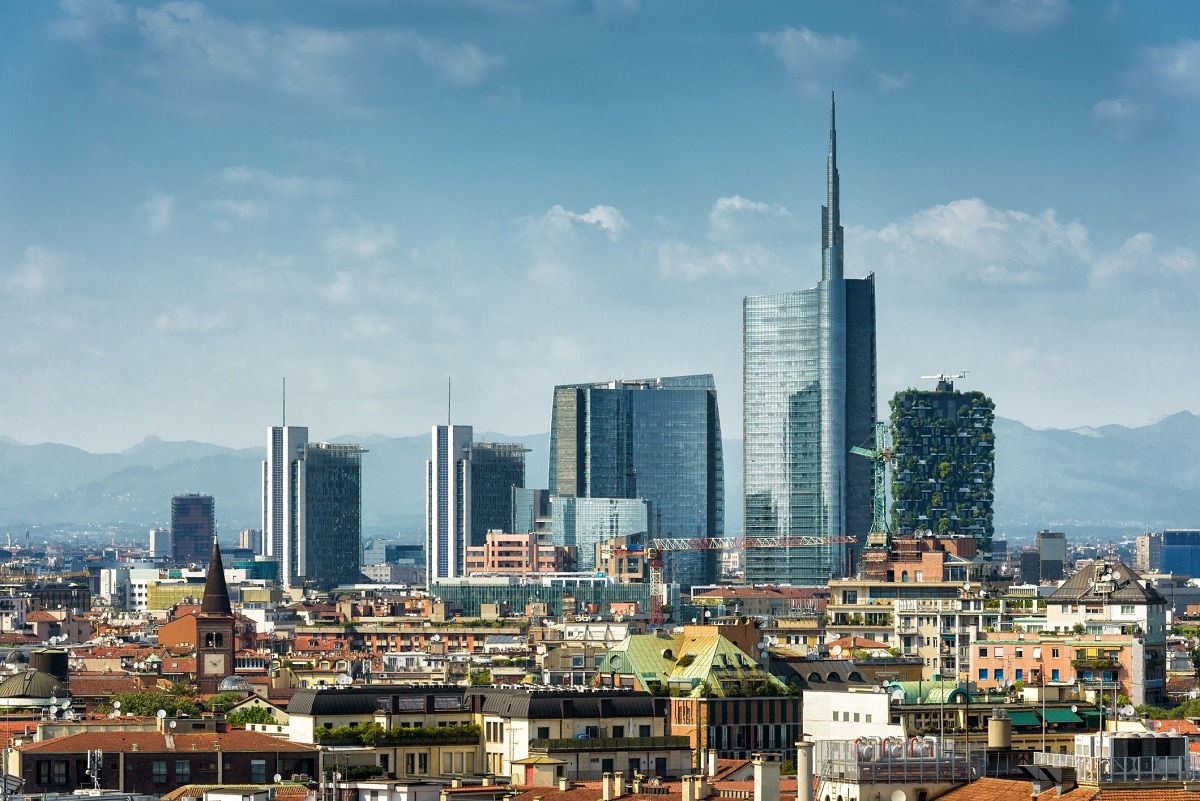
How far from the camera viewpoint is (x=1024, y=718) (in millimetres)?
109250

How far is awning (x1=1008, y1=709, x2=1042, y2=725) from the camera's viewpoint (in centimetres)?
10788

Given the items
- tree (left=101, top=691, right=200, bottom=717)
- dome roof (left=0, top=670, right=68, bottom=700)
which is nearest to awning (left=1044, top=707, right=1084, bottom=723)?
tree (left=101, top=691, right=200, bottom=717)

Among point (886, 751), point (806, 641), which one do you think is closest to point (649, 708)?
point (886, 751)

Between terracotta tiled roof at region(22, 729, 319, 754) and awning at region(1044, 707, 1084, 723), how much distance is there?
26289 millimetres

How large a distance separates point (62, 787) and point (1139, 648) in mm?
67347

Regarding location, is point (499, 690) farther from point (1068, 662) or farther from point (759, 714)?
point (1068, 662)

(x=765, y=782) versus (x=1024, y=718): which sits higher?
(x=765, y=782)

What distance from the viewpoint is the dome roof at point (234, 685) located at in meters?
163

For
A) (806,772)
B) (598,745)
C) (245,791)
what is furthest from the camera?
(598,745)

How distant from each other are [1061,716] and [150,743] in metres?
31.8

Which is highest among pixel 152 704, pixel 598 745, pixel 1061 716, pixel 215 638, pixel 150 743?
pixel 215 638

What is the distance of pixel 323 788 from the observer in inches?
3201

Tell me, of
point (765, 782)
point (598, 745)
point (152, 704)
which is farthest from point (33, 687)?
point (765, 782)

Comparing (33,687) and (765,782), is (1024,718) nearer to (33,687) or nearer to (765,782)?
(765,782)
